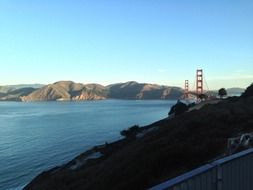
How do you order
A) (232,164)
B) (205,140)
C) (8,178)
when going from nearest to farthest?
1. (232,164)
2. (205,140)
3. (8,178)

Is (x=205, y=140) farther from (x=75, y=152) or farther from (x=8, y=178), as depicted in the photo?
(x=75, y=152)

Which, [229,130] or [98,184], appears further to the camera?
[229,130]

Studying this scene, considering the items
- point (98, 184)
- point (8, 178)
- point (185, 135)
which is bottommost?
point (8, 178)

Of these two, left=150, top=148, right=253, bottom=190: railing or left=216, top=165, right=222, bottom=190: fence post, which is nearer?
left=150, top=148, right=253, bottom=190: railing

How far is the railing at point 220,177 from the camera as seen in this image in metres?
4.62

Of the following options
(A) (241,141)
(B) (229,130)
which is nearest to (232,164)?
(A) (241,141)

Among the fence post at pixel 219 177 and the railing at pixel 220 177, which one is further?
the fence post at pixel 219 177

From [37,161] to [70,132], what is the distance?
2244 centimetres

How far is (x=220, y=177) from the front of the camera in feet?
17.3

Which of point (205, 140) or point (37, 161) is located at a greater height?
point (205, 140)

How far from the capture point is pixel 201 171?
194 inches

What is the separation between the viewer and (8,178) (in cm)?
2761

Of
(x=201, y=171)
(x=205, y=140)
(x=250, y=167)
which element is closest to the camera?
(x=201, y=171)

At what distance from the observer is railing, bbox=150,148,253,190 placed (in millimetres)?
4617
